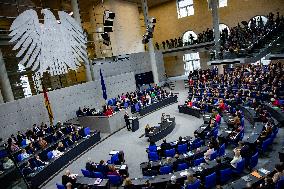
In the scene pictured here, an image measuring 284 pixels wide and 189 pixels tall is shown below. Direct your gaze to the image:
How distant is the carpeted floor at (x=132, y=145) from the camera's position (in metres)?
12.5

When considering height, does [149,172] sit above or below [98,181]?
below

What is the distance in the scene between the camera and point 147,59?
32.8m

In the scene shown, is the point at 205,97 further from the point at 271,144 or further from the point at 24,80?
the point at 24,80

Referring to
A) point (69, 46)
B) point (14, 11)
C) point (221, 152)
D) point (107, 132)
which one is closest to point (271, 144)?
point (221, 152)

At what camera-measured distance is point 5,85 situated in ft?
54.1

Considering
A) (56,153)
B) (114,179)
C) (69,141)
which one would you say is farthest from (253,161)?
(69,141)

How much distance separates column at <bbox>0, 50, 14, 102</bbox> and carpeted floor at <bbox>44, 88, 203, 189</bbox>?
6360mm

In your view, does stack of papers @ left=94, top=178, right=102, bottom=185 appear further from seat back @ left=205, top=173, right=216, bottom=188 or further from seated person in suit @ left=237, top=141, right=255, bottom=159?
seated person in suit @ left=237, top=141, right=255, bottom=159

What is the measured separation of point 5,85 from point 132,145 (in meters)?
8.74

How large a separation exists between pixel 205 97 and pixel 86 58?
394 inches

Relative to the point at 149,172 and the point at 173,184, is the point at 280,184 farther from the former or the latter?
the point at 149,172

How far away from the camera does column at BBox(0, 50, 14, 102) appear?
1636cm

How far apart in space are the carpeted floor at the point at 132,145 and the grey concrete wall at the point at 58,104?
5.23 meters

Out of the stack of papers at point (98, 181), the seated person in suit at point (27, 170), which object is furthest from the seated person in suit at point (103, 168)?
the seated person in suit at point (27, 170)
